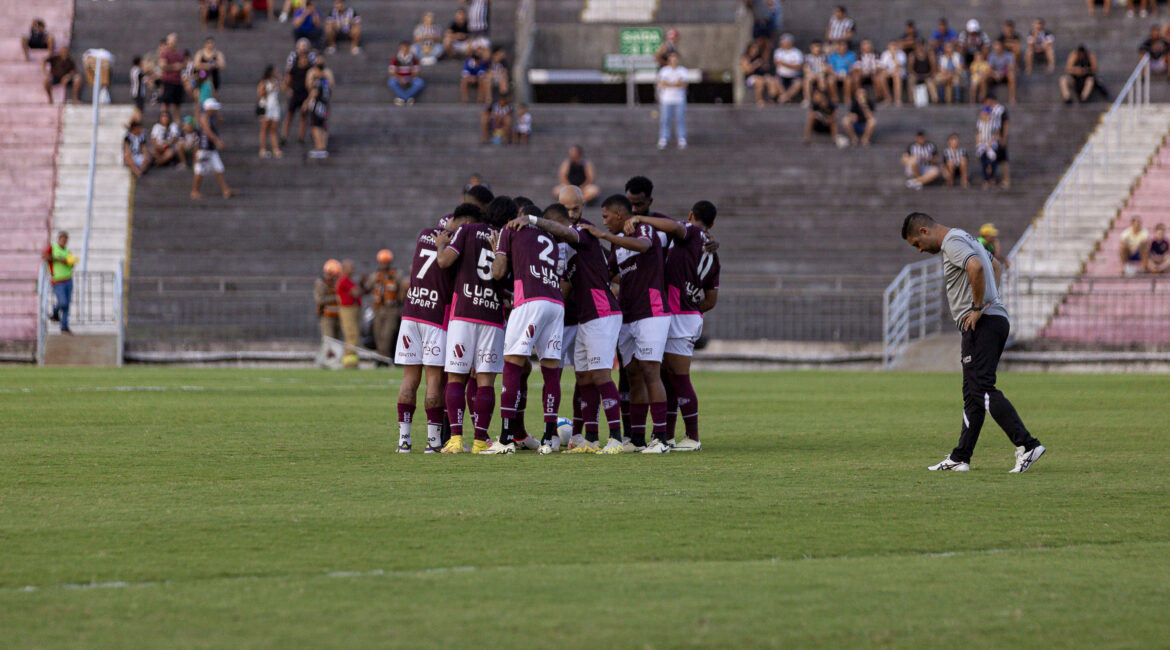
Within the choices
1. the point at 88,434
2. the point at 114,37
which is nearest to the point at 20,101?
the point at 114,37

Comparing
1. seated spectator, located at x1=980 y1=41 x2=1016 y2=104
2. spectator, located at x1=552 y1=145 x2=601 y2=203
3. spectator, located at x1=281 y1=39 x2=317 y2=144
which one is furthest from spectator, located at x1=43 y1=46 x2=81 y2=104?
seated spectator, located at x1=980 y1=41 x2=1016 y2=104

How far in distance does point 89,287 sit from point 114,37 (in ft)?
42.2

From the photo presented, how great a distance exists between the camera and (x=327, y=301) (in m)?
27.8

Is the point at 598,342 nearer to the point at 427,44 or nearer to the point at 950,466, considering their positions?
the point at 950,466

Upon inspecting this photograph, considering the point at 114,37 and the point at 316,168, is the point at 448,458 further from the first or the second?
the point at 114,37

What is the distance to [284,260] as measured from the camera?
31.8 metres

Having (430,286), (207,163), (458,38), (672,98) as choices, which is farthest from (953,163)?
(430,286)

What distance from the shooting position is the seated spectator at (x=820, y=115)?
116 ft

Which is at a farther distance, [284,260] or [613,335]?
[284,260]

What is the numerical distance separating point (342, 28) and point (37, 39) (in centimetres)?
739

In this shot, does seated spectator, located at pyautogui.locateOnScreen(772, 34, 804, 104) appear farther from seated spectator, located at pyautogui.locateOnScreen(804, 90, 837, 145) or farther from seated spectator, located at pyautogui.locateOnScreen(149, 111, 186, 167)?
seated spectator, located at pyautogui.locateOnScreen(149, 111, 186, 167)

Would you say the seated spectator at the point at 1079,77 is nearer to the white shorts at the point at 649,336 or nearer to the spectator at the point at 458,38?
the spectator at the point at 458,38

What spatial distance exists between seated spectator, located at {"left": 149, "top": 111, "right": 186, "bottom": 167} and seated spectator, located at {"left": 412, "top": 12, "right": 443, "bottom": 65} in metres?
6.77

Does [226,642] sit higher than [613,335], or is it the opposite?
[613,335]
